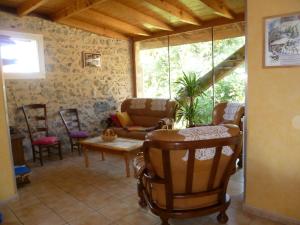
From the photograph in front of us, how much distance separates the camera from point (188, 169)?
2.00 metres

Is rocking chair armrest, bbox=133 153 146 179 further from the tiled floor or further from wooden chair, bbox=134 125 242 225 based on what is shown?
the tiled floor

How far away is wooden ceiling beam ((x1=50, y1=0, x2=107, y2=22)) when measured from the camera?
4.27 m

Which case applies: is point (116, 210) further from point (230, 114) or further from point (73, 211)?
point (230, 114)

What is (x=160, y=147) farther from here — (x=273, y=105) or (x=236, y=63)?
(x=236, y=63)

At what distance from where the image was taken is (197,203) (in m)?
2.20

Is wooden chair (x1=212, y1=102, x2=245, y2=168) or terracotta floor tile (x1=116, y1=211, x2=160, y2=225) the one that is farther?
wooden chair (x1=212, y1=102, x2=245, y2=168)

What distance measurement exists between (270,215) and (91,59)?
465cm

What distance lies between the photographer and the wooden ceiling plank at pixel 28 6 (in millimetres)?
4042

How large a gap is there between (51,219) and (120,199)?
765 millimetres

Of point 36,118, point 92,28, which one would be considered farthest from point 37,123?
point 92,28

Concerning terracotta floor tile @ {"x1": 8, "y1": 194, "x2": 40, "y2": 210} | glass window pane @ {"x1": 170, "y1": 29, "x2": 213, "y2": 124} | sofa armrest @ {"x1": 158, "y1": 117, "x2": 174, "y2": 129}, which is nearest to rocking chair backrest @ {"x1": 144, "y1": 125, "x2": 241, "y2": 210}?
terracotta floor tile @ {"x1": 8, "y1": 194, "x2": 40, "y2": 210}

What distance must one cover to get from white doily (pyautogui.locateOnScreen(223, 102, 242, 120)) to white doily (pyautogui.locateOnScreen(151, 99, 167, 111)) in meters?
1.39

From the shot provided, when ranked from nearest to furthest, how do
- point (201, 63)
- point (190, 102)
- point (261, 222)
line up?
1. point (261, 222)
2. point (190, 102)
3. point (201, 63)

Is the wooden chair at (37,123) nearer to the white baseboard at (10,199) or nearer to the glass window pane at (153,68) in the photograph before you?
the white baseboard at (10,199)
